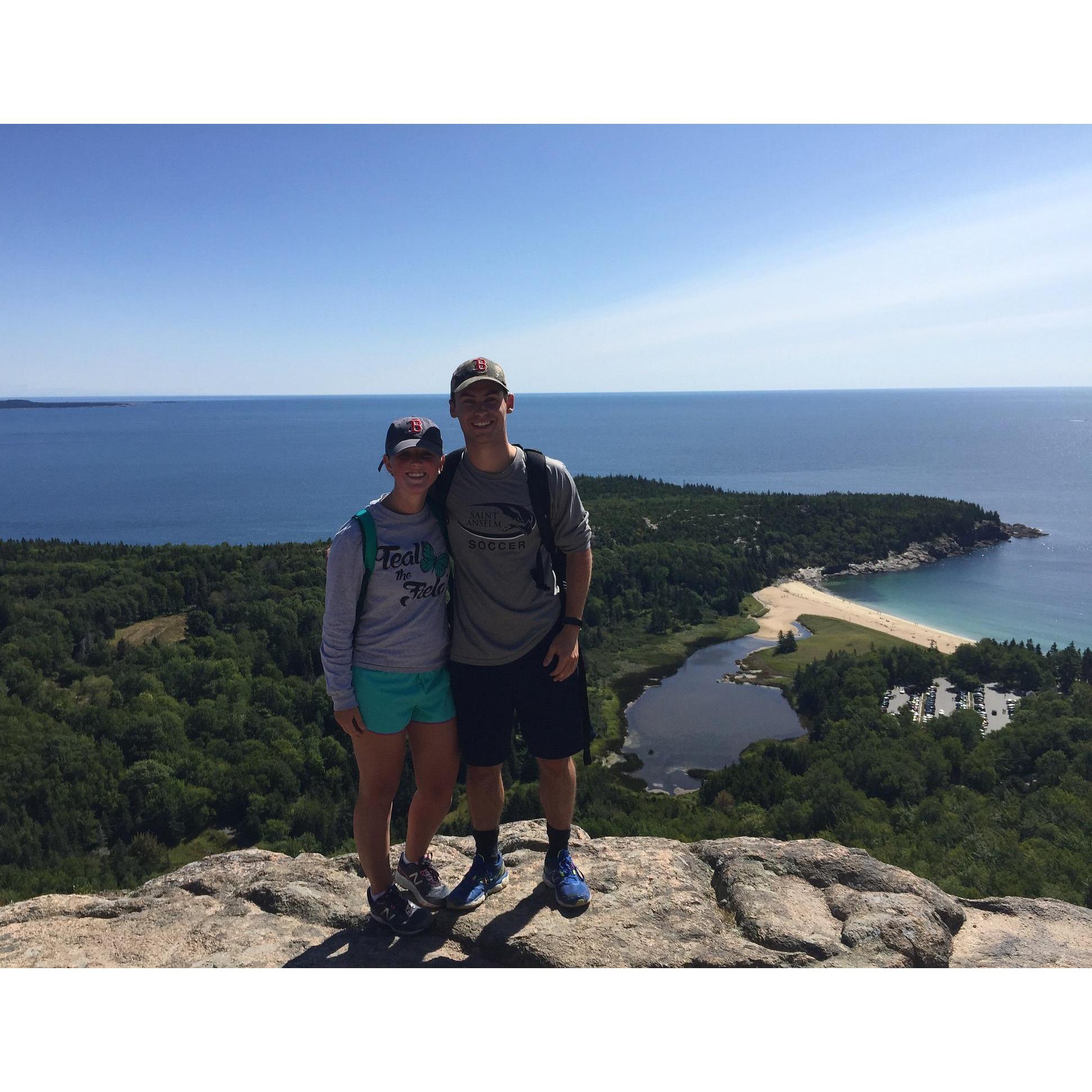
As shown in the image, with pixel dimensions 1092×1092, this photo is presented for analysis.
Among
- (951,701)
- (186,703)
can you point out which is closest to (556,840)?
(186,703)

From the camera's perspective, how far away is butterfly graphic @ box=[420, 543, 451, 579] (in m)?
3.60

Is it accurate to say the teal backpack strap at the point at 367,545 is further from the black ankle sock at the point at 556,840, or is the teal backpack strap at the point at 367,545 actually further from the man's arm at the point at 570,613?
the black ankle sock at the point at 556,840

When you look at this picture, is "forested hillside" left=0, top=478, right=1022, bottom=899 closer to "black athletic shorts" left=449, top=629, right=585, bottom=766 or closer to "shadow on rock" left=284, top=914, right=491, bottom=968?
"shadow on rock" left=284, top=914, right=491, bottom=968

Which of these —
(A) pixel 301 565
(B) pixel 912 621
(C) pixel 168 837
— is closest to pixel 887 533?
(B) pixel 912 621

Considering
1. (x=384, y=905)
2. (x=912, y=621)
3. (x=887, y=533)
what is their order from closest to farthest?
(x=384, y=905)
(x=912, y=621)
(x=887, y=533)

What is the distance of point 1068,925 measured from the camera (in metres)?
4.51

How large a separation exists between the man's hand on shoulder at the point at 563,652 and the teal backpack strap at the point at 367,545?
3.37ft

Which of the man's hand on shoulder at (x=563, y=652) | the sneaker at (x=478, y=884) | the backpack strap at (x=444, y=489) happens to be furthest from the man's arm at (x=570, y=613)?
the sneaker at (x=478, y=884)

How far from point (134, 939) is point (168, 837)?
23.0m

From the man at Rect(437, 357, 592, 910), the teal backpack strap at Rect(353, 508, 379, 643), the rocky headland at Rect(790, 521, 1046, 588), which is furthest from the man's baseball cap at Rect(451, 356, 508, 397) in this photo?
the rocky headland at Rect(790, 521, 1046, 588)

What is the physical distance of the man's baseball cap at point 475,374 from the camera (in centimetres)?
356
